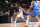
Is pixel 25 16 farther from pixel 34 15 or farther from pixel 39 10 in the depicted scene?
pixel 39 10

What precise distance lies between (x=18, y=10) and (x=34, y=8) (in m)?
0.30

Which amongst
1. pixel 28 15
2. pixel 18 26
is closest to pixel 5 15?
pixel 18 26

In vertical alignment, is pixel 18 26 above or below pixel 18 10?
below

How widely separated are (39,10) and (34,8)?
100 millimetres

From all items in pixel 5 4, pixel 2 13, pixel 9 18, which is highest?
pixel 5 4

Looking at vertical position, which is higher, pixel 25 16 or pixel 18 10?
pixel 18 10

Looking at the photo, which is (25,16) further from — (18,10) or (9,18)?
(9,18)

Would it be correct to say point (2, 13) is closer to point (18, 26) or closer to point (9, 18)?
point (9, 18)

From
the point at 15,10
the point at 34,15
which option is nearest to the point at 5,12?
the point at 15,10

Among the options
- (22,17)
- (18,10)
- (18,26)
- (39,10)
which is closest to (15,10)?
(18,10)

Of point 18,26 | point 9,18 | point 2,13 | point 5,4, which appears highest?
point 5,4

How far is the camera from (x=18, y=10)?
93cm

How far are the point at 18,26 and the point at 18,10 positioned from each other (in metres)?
0.31

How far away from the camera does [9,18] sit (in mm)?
944
